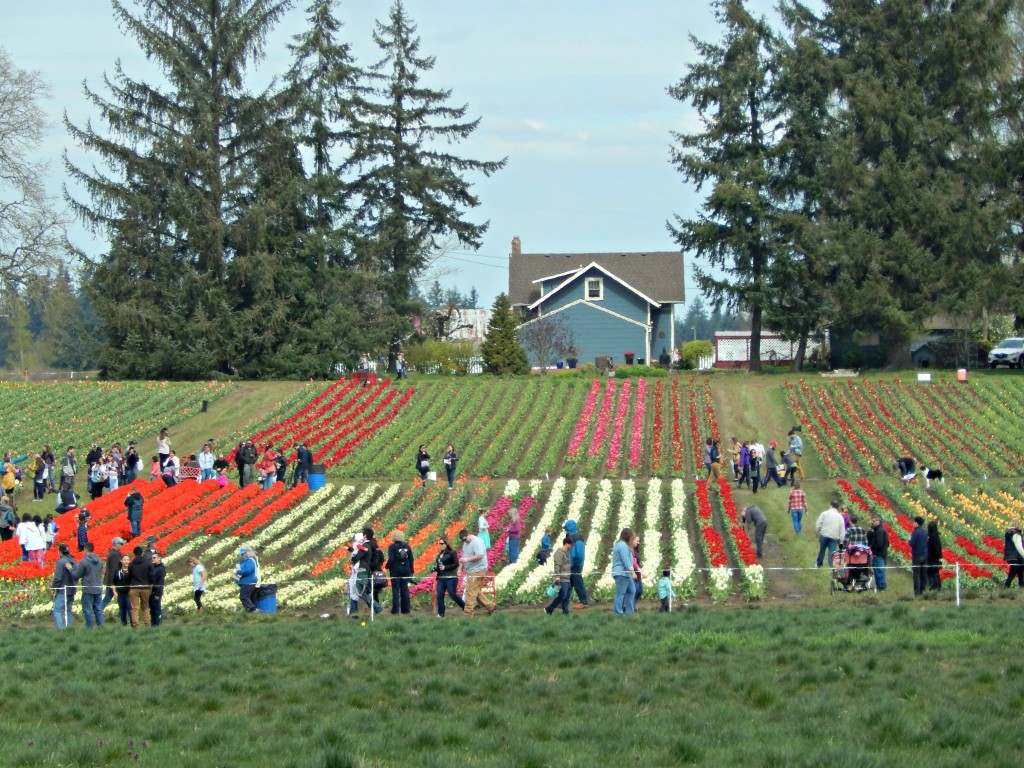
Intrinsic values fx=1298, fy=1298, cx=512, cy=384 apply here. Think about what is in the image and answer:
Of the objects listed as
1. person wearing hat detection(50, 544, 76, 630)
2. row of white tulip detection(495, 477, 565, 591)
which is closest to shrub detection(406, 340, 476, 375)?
row of white tulip detection(495, 477, 565, 591)

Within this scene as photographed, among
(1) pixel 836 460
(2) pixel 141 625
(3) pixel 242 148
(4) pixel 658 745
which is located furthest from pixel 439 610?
(3) pixel 242 148

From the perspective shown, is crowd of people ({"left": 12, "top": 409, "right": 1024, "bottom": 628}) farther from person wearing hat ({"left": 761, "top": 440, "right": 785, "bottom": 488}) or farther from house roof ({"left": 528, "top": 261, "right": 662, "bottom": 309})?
house roof ({"left": 528, "top": 261, "right": 662, "bottom": 309})

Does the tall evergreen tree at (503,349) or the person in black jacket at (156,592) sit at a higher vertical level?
the tall evergreen tree at (503,349)

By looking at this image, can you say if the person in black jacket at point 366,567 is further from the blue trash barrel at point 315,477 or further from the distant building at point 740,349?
the distant building at point 740,349

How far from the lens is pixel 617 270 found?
248ft

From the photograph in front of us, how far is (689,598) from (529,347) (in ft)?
139

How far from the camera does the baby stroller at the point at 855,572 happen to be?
22.7m

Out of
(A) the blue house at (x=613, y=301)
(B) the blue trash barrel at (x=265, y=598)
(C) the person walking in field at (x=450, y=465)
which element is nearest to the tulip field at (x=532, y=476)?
(C) the person walking in field at (x=450, y=465)

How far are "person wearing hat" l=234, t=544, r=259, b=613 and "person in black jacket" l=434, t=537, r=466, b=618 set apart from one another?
123 inches

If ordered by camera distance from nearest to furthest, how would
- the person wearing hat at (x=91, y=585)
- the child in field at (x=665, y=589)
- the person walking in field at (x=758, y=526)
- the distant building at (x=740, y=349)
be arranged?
the person wearing hat at (x=91, y=585), the child in field at (x=665, y=589), the person walking in field at (x=758, y=526), the distant building at (x=740, y=349)

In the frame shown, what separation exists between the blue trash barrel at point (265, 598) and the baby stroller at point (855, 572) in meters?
9.65

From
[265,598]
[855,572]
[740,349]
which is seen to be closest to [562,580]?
[265,598]

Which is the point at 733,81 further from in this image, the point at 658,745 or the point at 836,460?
the point at 658,745

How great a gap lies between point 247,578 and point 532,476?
1759 centimetres
